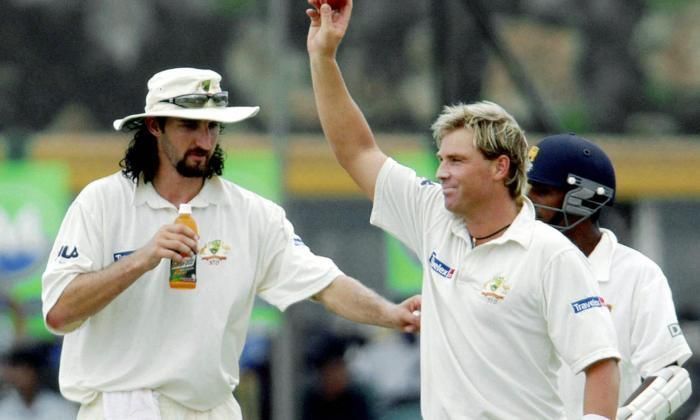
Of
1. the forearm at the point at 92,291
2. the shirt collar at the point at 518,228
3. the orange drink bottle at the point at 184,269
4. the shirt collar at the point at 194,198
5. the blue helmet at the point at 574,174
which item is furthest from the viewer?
the blue helmet at the point at 574,174

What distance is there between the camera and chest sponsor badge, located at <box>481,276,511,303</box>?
6109 millimetres

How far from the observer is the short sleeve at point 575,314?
602 centimetres

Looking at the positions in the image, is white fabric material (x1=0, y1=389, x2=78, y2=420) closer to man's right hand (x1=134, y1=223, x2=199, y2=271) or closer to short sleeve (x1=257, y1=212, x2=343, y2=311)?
short sleeve (x1=257, y1=212, x2=343, y2=311)

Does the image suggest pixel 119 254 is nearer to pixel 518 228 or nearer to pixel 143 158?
pixel 143 158

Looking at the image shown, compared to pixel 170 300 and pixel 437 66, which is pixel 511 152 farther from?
pixel 437 66

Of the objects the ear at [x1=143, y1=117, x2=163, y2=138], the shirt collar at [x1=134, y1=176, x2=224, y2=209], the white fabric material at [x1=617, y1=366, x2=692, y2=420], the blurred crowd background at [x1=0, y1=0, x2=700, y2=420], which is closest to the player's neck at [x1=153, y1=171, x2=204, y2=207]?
the shirt collar at [x1=134, y1=176, x2=224, y2=209]

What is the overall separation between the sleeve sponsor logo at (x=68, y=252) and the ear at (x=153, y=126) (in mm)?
550

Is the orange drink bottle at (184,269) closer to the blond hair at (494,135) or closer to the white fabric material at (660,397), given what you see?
the blond hair at (494,135)

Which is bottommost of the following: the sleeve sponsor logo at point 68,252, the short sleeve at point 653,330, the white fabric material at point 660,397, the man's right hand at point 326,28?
the white fabric material at point 660,397

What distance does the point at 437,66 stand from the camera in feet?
38.9

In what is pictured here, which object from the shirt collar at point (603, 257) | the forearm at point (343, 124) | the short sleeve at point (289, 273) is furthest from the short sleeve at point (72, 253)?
the shirt collar at point (603, 257)

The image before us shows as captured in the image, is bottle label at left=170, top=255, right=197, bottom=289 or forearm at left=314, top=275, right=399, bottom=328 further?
forearm at left=314, top=275, right=399, bottom=328

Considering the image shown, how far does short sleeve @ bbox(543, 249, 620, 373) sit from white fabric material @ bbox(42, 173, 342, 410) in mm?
1256

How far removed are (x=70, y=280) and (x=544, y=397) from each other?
1684mm
